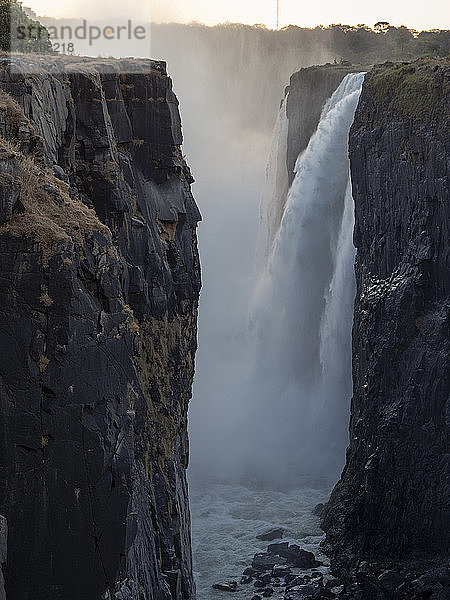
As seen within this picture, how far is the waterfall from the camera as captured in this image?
44.8 meters

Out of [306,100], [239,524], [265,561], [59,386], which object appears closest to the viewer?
[59,386]

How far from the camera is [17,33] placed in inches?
1268

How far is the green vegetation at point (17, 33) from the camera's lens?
3047 centimetres

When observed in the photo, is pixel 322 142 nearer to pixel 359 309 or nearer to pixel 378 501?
pixel 359 309

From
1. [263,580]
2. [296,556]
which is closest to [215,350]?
[296,556]

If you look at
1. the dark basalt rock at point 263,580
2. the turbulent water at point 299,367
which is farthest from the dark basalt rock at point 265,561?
the turbulent water at point 299,367

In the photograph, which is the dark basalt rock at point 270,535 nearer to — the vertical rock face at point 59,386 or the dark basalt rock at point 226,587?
the dark basalt rock at point 226,587

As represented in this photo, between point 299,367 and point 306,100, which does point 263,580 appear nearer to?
point 299,367

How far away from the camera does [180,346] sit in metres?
27.6

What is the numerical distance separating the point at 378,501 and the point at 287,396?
13.9m

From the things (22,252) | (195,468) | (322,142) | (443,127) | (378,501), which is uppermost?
(322,142)

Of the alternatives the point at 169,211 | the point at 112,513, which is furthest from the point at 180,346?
the point at 112,513

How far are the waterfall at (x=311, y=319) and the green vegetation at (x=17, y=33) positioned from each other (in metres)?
15.9

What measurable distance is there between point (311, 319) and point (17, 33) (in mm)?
23121
